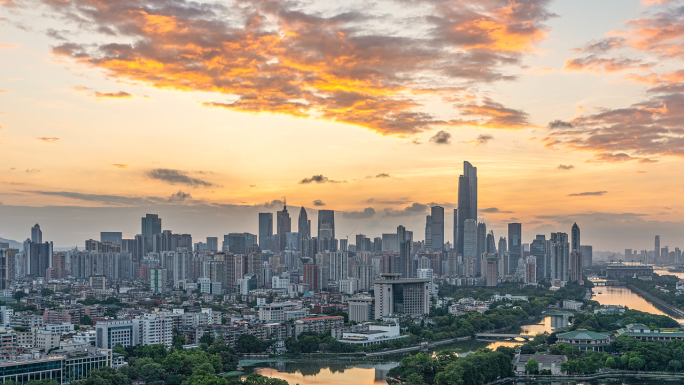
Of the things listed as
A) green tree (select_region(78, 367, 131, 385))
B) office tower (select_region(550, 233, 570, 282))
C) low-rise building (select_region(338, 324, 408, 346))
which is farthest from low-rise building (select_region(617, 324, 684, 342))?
office tower (select_region(550, 233, 570, 282))

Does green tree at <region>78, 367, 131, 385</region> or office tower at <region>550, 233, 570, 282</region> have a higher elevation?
office tower at <region>550, 233, 570, 282</region>

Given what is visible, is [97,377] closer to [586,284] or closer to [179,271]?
[179,271]

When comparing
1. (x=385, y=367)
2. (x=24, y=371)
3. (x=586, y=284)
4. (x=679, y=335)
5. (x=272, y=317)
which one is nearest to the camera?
(x=24, y=371)

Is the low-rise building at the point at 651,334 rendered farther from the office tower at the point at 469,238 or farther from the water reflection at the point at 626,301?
the office tower at the point at 469,238

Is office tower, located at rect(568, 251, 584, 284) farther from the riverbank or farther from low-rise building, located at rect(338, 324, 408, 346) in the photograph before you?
low-rise building, located at rect(338, 324, 408, 346)

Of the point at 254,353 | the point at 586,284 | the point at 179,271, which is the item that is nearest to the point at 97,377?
the point at 254,353

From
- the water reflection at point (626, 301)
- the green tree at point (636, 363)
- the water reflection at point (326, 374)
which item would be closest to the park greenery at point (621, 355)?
the green tree at point (636, 363)

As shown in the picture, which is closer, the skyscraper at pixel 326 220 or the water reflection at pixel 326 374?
the water reflection at pixel 326 374
